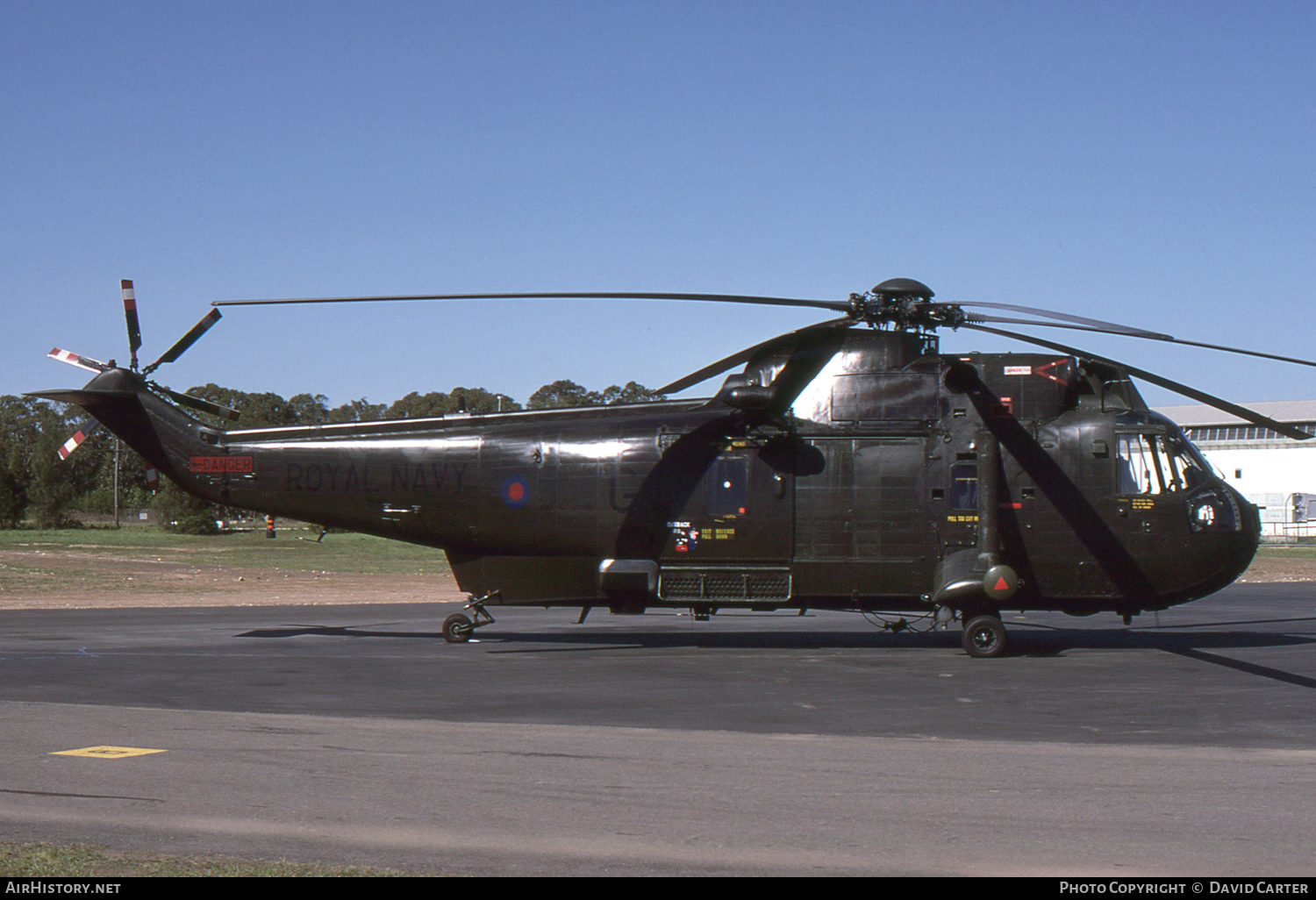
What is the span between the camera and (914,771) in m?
8.64

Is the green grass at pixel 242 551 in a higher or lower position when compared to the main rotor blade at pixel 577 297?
lower

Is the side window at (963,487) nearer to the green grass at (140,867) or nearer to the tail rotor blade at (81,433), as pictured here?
the green grass at (140,867)

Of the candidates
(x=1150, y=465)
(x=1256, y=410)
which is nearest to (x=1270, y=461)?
(x=1256, y=410)

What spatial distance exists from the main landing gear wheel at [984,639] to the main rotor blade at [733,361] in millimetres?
4987

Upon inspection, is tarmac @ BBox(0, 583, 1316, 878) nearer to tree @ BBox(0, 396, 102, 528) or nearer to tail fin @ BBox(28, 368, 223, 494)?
tail fin @ BBox(28, 368, 223, 494)

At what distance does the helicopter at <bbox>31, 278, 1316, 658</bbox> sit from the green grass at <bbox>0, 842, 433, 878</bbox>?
11317 millimetres

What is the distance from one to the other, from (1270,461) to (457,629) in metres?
109

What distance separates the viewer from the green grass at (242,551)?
1895 inches

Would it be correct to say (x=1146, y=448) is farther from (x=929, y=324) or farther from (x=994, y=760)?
(x=994, y=760)

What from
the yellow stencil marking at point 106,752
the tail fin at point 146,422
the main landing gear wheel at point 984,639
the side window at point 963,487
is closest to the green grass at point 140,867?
the yellow stencil marking at point 106,752

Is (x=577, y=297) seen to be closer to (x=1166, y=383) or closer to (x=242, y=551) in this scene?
(x=1166, y=383)
